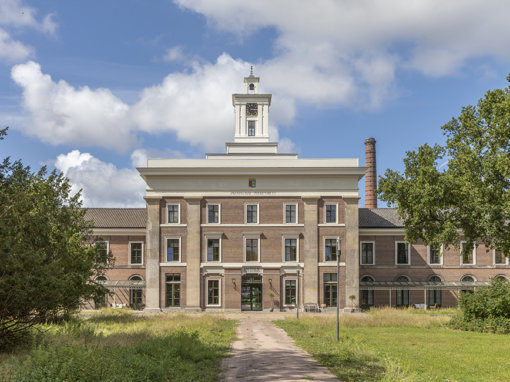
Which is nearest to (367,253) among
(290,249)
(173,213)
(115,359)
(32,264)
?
(290,249)

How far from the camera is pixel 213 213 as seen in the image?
143 feet

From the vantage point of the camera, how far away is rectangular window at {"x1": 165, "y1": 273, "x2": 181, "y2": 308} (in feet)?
141

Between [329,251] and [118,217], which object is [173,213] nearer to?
[118,217]

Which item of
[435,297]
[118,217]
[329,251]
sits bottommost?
[435,297]

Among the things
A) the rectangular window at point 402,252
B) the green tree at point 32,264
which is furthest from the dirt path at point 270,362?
the rectangular window at point 402,252

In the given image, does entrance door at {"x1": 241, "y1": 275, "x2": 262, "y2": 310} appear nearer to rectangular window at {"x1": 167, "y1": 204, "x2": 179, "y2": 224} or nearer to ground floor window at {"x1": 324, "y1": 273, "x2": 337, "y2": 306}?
ground floor window at {"x1": 324, "y1": 273, "x2": 337, "y2": 306}

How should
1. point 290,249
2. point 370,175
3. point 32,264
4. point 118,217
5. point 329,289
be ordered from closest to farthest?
point 32,264 < point 329,289 < point 290,249 < point 118,217 < point 370,175

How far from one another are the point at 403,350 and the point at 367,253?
2857 centimetres

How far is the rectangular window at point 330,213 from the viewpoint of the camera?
43.3 meters

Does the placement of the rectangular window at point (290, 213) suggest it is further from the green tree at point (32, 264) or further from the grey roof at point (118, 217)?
the green tree at point (32, 264)

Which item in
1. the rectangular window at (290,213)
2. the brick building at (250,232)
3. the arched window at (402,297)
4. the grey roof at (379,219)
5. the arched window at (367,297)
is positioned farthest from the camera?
the grey roof at (379,219)

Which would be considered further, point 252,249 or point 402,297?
point 402,297

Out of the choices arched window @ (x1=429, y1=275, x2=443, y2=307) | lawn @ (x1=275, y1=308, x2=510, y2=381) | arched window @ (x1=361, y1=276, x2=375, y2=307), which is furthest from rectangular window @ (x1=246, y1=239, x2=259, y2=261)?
arched window @ (x1=429, y1=275, x2=443, y2=307)

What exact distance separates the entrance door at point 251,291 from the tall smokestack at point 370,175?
769 inches
